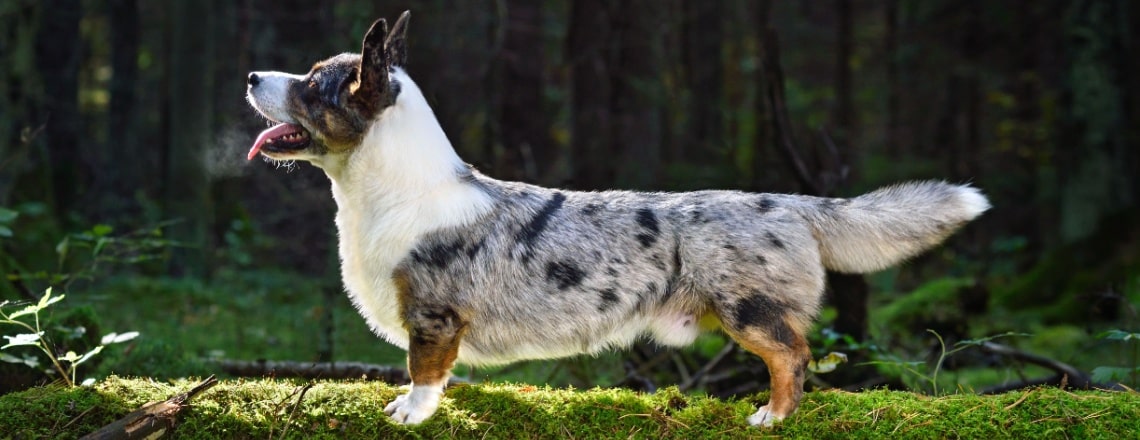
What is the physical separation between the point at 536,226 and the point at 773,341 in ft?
4.41

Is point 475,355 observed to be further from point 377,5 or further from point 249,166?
point 249,166

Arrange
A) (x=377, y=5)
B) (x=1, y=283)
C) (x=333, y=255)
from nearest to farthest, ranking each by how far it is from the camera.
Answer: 1. (x=1, y=283)
2. (x=333, y=255)
3. (x=377, y=5)

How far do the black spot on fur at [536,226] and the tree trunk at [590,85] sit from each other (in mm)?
7930

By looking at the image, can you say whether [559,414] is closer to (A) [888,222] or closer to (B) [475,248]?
(B) [475,248]

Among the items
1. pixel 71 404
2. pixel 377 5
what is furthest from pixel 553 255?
pixel 377 5

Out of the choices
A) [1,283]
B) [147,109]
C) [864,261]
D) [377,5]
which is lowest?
[147,109]

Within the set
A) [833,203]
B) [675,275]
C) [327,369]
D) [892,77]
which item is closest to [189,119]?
[327,369]

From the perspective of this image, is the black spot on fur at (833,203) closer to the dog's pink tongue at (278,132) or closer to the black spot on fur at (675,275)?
the black spot on fur at (675,275)

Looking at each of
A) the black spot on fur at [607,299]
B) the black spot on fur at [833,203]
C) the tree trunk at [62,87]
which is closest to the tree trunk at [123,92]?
the tree trunk at [62,87]

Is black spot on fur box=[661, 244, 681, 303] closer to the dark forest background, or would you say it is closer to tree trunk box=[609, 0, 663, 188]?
the dark forest background

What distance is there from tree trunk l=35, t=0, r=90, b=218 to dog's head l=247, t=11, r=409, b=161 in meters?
11.6

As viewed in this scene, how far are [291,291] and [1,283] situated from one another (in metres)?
7.43

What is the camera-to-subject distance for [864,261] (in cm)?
525

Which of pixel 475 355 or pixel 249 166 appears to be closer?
pixel 475 355
